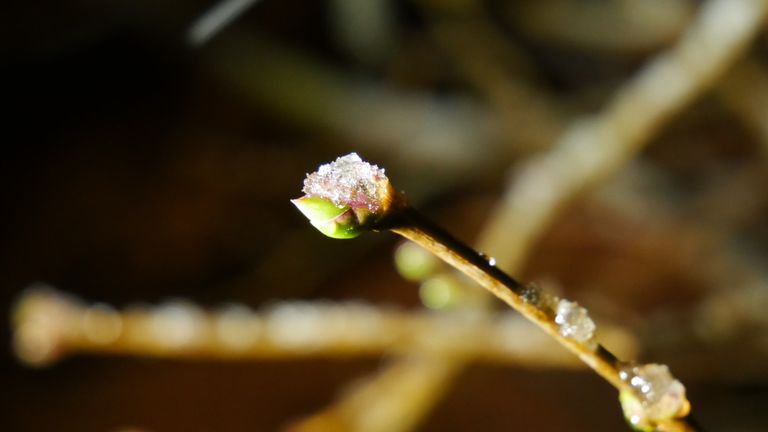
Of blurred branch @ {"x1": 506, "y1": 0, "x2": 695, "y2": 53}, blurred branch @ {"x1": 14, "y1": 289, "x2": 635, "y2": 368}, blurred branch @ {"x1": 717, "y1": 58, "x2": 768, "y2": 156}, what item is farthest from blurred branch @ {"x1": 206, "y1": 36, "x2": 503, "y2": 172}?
blurred branch @ {"x1": 14, "y1": 289, "x2": 635, "y2": 368}

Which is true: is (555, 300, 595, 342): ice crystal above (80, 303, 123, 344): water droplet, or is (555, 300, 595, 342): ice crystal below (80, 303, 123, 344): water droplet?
below

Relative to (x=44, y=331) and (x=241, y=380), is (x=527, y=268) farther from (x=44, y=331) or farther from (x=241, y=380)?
(x=44, y=331)

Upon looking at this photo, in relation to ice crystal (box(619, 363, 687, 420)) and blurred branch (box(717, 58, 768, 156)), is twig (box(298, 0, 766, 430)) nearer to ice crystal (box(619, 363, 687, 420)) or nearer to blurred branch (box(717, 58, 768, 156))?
blurred branch (box(717, 58, 768, 156))

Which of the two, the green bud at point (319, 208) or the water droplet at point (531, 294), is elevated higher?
the water droplet at point (531, 294)

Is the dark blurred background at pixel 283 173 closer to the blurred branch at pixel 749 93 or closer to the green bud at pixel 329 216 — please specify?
the blurred branch at pixel 749 93

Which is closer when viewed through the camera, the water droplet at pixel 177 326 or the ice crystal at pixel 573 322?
the ice crystal at pixel 573 322

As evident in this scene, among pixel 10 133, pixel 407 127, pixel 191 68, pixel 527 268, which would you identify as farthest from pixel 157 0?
pixel 527 268

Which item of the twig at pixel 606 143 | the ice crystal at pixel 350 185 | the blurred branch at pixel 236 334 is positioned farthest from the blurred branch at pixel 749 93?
the ice crystal at pixel 350 185
